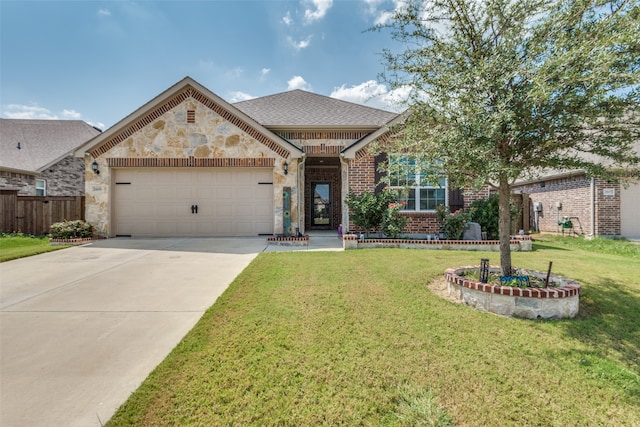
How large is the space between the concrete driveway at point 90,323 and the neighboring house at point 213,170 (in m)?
3.28

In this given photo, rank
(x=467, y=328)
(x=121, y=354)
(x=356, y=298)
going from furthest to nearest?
(x=356, y=298) → (x=467, y=328) → (x=121, y=354)

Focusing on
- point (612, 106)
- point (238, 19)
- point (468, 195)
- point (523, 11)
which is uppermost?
point (238, 19)

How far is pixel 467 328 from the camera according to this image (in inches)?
127

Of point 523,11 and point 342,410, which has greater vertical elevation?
point 523,11

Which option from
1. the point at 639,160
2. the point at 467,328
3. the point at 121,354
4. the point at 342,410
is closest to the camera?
the point at 342,410

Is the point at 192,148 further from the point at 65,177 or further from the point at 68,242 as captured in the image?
the point at 65,177

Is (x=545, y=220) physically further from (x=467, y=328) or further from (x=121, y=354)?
(x=121, y=354)

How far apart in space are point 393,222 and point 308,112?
6.22 m

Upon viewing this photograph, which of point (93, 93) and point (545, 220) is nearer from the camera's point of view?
point (93, 93)

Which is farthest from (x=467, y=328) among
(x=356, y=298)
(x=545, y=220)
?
(x=545, y=220)

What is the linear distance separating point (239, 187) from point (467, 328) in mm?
8664

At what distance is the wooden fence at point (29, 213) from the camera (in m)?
10.9

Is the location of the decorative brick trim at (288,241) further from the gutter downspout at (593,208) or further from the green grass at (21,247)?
the gutter downspout at (593,208)

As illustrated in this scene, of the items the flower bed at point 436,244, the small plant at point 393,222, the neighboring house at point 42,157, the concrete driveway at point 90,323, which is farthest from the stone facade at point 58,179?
the small plant at point 393,222
